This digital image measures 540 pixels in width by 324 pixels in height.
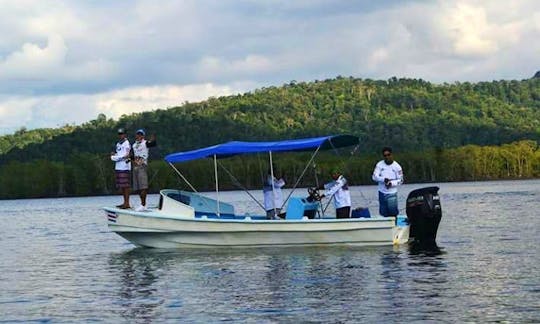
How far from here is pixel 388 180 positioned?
83.5 ft

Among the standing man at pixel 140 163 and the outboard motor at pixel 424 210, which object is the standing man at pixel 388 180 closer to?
the outboard motor at pixel 424 210

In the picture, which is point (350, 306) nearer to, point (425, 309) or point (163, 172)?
point (425, 309)

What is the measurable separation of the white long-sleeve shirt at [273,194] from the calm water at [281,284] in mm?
1541

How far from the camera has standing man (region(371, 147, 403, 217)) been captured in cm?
2547

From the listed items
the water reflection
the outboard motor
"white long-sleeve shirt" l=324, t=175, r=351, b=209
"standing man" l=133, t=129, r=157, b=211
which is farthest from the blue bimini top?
the water reflection

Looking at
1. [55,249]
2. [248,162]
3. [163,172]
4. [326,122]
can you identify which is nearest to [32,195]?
[163,172]

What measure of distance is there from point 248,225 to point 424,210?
184 inches

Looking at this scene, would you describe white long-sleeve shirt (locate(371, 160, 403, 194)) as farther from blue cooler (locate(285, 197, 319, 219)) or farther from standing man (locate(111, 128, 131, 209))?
standing man (locate(111, 128, 131, 209))

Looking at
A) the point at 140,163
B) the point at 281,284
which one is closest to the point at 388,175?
the point at 140,163

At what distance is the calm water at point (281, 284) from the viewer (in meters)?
16.3

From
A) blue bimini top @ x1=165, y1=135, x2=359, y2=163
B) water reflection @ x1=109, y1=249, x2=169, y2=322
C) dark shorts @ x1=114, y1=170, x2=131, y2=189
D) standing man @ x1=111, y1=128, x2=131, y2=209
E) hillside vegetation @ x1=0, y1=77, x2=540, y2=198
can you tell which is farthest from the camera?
hillside vegetation @ x1=0, y1=77, x2=540, y2=198

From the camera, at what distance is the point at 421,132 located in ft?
607

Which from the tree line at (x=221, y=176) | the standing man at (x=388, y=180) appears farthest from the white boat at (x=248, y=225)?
the tree line at (x=221, y=176)

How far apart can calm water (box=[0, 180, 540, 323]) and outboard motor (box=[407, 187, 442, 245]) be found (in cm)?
104
